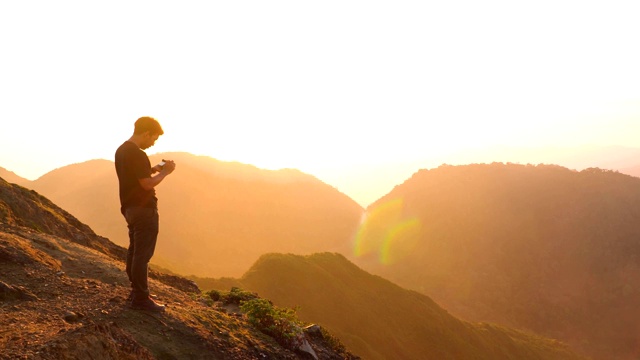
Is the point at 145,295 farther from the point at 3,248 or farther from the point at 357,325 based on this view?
the point at 357,325

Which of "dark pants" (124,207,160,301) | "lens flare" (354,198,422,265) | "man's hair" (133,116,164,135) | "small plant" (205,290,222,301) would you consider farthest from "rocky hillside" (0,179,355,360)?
"lens flare" (354,198,422,265)

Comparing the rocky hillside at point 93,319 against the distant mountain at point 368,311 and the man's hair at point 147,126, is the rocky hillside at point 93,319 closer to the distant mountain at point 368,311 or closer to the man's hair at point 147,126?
the man's hair at point 147,126

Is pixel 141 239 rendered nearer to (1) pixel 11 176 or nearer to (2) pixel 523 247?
(2) pixel 523 247

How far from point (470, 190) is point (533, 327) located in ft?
75.5

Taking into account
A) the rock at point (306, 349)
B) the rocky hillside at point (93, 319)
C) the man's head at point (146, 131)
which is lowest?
the rock at point (306, 349)

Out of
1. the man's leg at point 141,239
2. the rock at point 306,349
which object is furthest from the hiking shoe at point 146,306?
the rock at point 306,349

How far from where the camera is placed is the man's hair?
5.50 m

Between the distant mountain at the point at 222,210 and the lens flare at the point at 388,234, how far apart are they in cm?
272

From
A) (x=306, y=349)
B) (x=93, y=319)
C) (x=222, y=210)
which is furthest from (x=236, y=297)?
(x=222, y=210)

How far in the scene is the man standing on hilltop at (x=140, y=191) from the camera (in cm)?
539

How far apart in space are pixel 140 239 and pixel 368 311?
73.0 feet

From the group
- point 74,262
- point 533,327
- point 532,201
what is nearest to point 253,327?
point 74,262

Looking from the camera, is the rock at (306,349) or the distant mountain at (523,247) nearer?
the rock at (306,349)

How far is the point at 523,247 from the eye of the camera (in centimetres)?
5616
